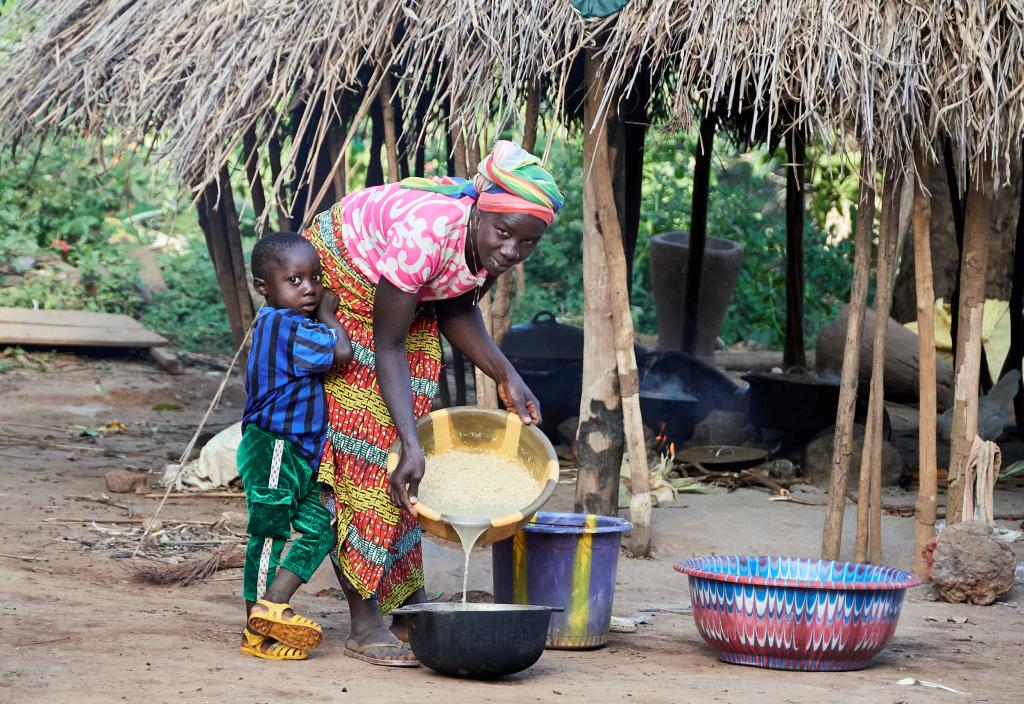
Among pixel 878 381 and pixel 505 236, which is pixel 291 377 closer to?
pixel 505 236

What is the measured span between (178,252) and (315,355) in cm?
896

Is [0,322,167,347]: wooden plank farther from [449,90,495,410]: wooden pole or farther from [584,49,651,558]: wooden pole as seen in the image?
[584,49,651,558]: wooden pole

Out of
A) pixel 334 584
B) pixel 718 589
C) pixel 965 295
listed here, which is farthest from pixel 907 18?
pixel 334 584

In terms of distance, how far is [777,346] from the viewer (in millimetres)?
11484

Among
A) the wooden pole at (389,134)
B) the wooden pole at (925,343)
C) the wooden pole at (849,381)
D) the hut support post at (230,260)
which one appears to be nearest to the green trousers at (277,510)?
the wooden pole at (389,134)

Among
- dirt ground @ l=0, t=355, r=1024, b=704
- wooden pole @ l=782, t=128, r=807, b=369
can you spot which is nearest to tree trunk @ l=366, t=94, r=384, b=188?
dirt ground @ l=0, t=355, r=1024, b=704

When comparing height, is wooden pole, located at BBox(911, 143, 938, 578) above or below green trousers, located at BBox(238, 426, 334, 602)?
above

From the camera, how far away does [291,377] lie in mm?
3217

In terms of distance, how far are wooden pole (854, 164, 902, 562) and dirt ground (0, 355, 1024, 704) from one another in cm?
31

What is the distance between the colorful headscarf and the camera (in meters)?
3.01

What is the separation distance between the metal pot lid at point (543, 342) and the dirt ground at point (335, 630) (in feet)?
3.70

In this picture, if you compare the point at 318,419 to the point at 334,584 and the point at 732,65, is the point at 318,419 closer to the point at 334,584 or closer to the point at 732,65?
the point at 334,584

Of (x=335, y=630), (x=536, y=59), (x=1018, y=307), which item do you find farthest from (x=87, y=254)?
(x=335, y=630)

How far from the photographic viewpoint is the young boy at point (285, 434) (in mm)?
3193
